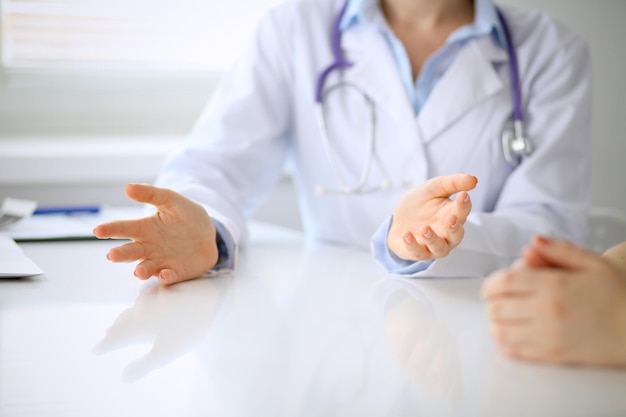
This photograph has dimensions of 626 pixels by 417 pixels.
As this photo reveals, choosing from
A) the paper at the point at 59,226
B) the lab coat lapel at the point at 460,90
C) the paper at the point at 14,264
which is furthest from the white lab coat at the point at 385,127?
the paper at the point at 14,264

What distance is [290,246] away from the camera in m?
1.22

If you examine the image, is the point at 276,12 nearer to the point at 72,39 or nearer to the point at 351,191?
the point at 351,191

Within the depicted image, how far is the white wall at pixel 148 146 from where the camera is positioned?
156 centimetres

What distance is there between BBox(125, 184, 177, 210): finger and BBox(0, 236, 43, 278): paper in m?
0.14

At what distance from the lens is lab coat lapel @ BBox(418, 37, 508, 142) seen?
1.23m

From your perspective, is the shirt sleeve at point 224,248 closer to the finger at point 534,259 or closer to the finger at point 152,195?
the finger at point 152,195

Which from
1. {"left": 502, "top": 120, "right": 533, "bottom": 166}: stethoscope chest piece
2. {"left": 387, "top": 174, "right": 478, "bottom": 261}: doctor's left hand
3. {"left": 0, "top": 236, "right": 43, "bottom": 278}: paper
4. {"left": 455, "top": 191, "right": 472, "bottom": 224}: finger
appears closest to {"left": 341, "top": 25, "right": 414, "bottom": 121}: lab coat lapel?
{"left": 502, "top": 120, "right": 533, "bottom": 166}: stethoscope chest piece

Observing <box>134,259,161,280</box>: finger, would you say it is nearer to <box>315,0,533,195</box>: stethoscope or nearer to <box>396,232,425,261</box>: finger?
<box>396,232,425,261</box>: finger

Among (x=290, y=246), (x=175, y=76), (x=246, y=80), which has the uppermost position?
(x=175, y=76)

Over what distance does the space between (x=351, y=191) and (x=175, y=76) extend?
0.80m

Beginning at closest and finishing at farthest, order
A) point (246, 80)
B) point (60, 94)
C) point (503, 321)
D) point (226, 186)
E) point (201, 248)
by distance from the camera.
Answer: point (503, 321) → point (201, 248) → point (226, 186) → point (246, 80) → point (60, 94)

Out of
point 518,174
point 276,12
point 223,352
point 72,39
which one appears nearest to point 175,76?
point 72,39

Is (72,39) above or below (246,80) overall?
above

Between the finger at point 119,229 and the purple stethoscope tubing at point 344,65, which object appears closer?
the finger at point 119,229
